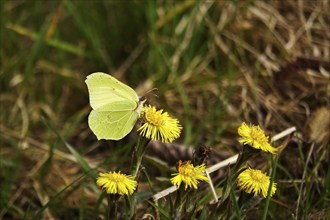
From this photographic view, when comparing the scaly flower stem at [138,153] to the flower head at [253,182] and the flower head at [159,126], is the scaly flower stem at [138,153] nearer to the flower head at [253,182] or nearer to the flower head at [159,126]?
the flower head at [159,126]

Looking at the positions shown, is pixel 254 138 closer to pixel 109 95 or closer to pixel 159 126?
pixel 159 126

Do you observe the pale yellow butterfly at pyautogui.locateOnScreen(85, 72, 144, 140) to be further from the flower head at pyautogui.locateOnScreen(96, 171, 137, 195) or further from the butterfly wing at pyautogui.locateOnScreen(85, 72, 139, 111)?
the flower head at pyautogui.locateOnScreen(96, 171, 137, 195)

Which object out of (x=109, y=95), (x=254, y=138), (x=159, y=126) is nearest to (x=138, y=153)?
(x=159, y=126)

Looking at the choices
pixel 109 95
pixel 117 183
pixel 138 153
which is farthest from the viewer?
pixel 109 95

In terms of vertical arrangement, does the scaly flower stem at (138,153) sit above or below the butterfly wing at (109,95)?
below

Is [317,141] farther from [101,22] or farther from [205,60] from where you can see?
[101,22]

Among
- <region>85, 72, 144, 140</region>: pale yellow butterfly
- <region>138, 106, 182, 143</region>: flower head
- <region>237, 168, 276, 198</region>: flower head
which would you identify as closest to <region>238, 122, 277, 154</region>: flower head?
<region>237, 168, 276, 198</region>: flower head

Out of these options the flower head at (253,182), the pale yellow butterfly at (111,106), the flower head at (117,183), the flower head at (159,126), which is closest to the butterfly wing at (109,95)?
A: the pale yellow butterfly at (111,106)
